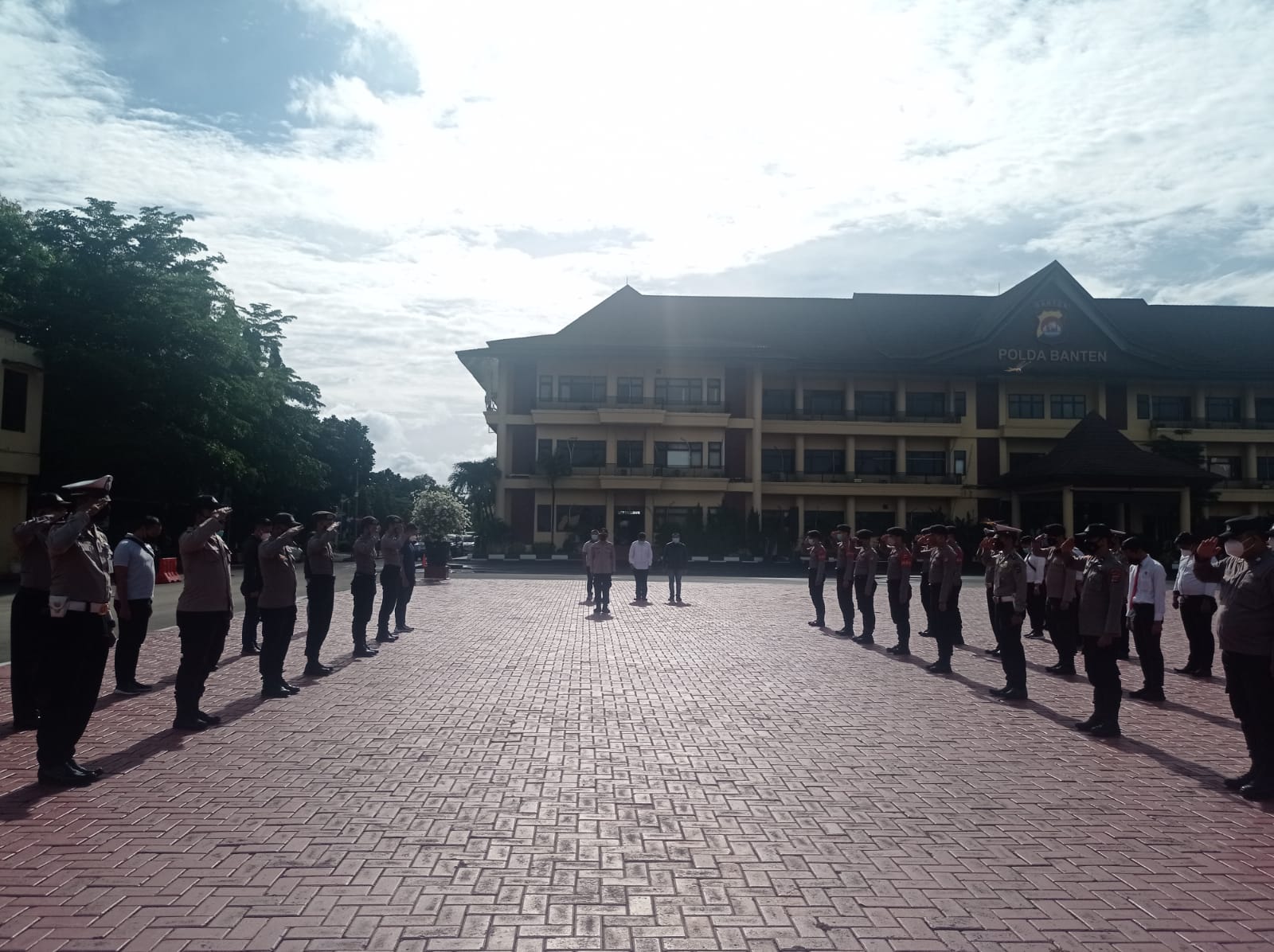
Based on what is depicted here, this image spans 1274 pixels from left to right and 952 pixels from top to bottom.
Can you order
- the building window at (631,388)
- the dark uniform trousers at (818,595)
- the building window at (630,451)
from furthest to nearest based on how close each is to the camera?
the building window at (631,388)
the building window at (630,451)
the dark uniform trousers at (818,595)

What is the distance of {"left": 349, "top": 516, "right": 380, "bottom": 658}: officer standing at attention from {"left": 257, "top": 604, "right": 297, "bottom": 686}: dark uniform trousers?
2.96 metres

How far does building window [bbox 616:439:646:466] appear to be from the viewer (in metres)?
49.9

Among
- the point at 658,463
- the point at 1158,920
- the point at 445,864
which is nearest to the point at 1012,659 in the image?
the point at 1158,920

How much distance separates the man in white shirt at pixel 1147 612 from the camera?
10.7m

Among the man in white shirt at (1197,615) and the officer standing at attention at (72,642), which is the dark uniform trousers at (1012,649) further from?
the officer standing at attention at (72,642)

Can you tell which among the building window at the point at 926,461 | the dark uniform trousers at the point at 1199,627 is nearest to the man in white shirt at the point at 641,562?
the dark uniform trousers at the point at 1199,627

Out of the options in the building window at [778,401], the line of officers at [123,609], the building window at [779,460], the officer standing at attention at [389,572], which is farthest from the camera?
the building window at [778,401]

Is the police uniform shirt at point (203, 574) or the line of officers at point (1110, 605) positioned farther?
the police uniform shirt at point (203, 574)

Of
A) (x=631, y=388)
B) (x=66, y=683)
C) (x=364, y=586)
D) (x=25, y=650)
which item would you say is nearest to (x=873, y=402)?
(x=631, y=388)

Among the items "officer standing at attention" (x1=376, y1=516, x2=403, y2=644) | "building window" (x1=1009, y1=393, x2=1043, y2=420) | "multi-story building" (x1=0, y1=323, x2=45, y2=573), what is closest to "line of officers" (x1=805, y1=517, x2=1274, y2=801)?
"officer standing at attention" (x1=376, y1=516, x2=403, y2=644)

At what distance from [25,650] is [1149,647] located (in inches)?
426

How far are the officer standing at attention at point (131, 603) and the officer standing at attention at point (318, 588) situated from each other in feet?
5.51

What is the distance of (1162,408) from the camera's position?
52.3 metres

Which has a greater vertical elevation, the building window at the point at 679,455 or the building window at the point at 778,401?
the building window at the point at 778,401
